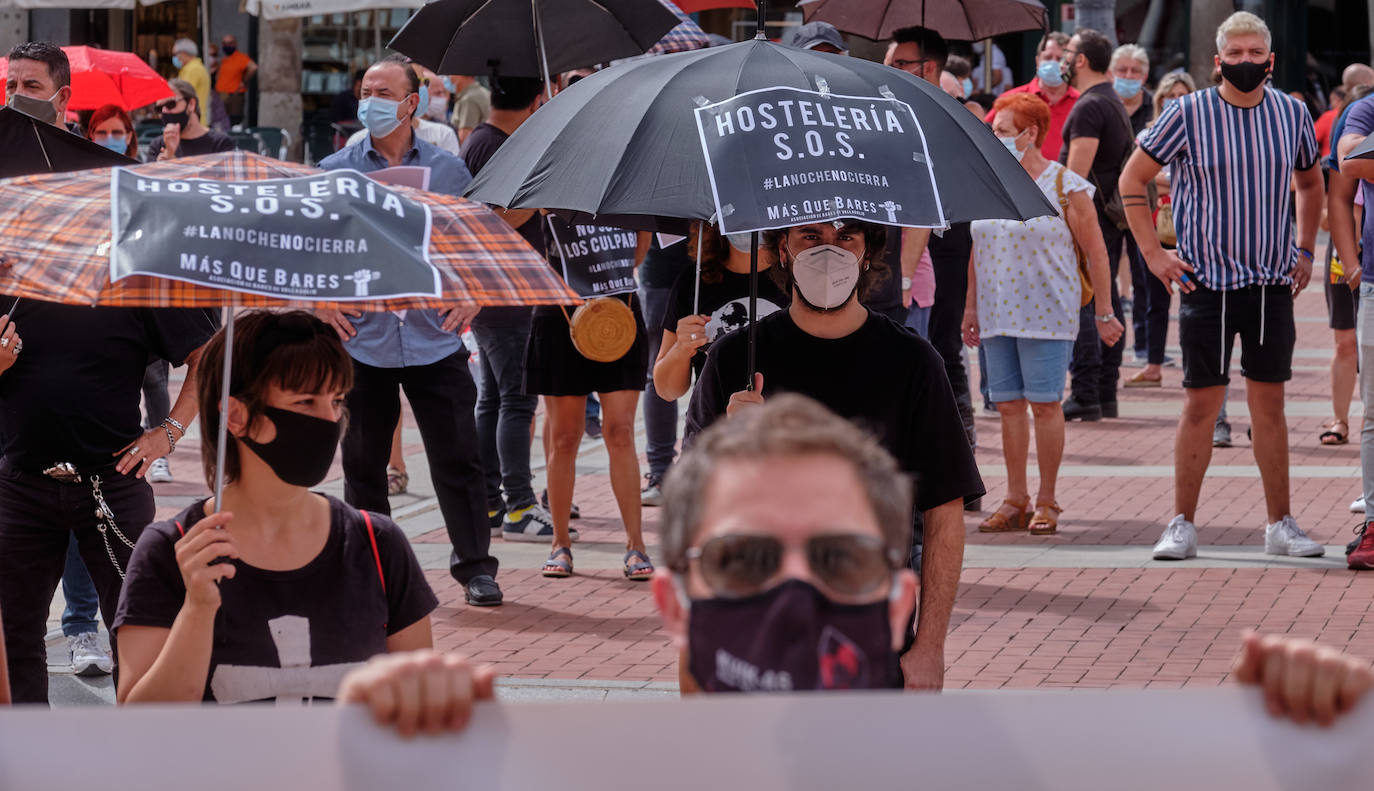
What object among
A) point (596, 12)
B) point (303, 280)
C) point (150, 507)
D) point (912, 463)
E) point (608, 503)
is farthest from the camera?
point (608, 503)

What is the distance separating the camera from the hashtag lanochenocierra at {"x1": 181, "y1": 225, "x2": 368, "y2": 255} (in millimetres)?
3002

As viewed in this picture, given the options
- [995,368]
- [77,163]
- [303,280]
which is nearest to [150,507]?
[77,163]

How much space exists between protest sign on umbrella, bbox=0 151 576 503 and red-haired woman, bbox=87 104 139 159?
21.2 feet

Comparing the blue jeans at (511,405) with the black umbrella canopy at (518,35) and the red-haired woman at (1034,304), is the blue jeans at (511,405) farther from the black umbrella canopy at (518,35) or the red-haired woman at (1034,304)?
the red-haired woman at (1034,304)

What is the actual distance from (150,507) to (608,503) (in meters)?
4.53

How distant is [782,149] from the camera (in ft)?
13.9

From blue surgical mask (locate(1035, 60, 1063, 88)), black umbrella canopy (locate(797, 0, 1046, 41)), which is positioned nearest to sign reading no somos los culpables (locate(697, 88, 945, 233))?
black umbrella canopy (locate(797, 0, 1046, 41))

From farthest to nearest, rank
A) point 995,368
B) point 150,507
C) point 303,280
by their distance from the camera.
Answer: point 995,368 < point 150,507 < point 303,280

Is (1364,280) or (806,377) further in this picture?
(1364,280)

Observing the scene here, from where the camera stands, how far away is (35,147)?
5090mm

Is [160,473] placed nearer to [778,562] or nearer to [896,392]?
[896,392]

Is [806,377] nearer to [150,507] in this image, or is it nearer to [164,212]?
[164,212]

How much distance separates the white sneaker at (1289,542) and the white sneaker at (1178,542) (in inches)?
12.4

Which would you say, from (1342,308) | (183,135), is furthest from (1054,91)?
(183,135)
